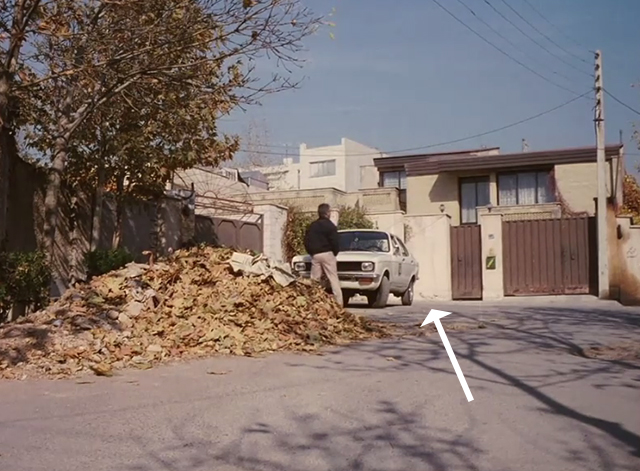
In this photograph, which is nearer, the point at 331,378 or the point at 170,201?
the point at 331,378

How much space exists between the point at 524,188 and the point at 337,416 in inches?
1153

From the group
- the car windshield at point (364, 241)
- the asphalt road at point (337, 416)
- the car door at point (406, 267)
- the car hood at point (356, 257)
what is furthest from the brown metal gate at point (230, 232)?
the asphalt road at point (337, 416)

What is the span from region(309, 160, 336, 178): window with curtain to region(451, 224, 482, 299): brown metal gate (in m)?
46.4

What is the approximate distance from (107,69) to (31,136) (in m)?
4.19

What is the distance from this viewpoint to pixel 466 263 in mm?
25953

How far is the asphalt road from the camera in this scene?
5.57 m

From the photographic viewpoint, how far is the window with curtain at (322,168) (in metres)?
72.4

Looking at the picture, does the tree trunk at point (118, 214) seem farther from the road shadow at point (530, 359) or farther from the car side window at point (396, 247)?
the road shadow at point (530, 359)

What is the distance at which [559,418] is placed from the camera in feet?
22.0

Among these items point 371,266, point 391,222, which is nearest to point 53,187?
point 371,266

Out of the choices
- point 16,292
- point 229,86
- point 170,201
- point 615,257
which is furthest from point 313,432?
point 615,257

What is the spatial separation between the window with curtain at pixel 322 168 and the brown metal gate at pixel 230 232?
4779cm

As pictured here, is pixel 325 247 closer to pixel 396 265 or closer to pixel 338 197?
pixel 396 265

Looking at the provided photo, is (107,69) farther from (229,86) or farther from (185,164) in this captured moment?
(185,164)
